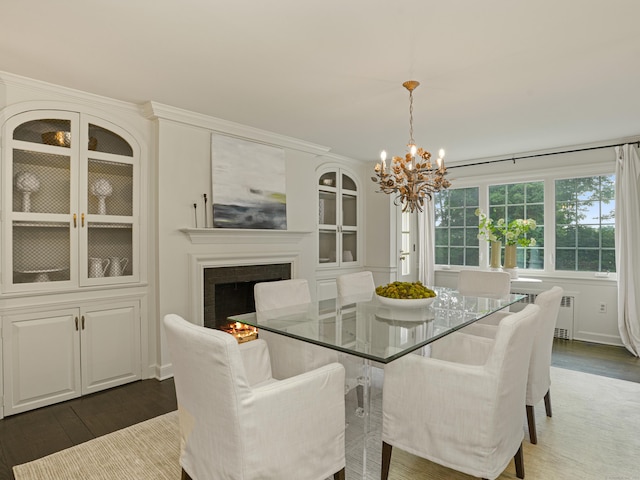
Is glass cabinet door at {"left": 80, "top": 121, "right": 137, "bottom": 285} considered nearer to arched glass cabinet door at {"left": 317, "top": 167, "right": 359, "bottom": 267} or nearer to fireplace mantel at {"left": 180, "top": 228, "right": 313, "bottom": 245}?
fireplace mantel at {"left": 180, "top": 228, "right": 313, "bottom": 245}

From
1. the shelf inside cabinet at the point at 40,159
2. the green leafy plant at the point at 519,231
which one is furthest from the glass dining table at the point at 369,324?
the green leafy plant at the point at 519,231

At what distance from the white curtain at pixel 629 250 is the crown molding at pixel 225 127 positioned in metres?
3.44

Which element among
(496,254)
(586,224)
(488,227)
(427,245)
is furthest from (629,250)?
(427,245)

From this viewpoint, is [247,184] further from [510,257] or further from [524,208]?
[524,208]

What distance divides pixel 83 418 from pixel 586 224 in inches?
223

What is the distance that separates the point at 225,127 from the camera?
150 inches

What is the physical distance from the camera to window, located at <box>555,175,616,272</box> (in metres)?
4.62

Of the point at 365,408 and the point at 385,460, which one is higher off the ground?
the point at 365,408

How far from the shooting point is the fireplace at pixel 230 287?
12.0ft

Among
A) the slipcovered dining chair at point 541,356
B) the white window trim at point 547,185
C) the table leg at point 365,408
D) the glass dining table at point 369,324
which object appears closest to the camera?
the glass dining table at point 369,324

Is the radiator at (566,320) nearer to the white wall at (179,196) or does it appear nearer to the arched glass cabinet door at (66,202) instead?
the white wall at (179,196)

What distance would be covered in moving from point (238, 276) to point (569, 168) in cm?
429

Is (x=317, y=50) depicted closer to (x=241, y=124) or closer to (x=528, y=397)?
(x=241, y=124)

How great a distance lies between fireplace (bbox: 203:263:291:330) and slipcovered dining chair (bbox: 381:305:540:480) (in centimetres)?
227
